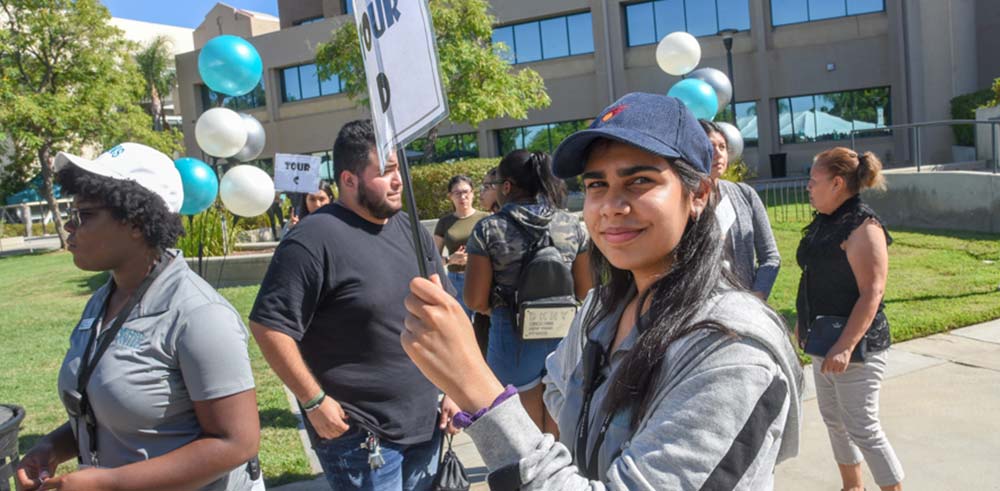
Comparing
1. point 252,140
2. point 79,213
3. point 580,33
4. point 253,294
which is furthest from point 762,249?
point 580,33

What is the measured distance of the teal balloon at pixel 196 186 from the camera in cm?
873

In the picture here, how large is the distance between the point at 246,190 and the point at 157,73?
41.4 m

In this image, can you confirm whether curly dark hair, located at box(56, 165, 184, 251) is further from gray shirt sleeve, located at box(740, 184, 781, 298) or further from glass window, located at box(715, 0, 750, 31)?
glass window, located at box(715, 0, 750, 31)

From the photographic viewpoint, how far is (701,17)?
29.3m

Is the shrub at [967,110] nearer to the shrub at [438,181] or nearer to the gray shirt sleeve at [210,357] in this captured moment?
the shrub at [438,181]

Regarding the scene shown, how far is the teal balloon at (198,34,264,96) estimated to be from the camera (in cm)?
934

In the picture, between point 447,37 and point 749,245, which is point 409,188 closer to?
Result: point 749,245

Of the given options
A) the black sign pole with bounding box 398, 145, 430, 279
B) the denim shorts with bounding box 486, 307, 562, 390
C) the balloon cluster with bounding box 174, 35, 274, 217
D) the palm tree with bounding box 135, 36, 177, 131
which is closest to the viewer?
the black sign pole with bounding box 398, 145, 430, 279

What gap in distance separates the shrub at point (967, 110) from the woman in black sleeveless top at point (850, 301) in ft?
62.4

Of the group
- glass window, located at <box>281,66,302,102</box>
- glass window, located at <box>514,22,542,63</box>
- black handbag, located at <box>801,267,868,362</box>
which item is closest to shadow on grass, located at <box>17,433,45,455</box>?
black handbag, located at <box>801,267,868,362</box>

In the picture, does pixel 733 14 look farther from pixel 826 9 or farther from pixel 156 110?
pixel 156 110

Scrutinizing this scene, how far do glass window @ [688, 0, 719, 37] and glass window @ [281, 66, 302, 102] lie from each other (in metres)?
17.5

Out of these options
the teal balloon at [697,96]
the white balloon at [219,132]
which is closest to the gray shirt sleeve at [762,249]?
the teal balloon at [697,96]

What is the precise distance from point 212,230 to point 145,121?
14888 millimetres
